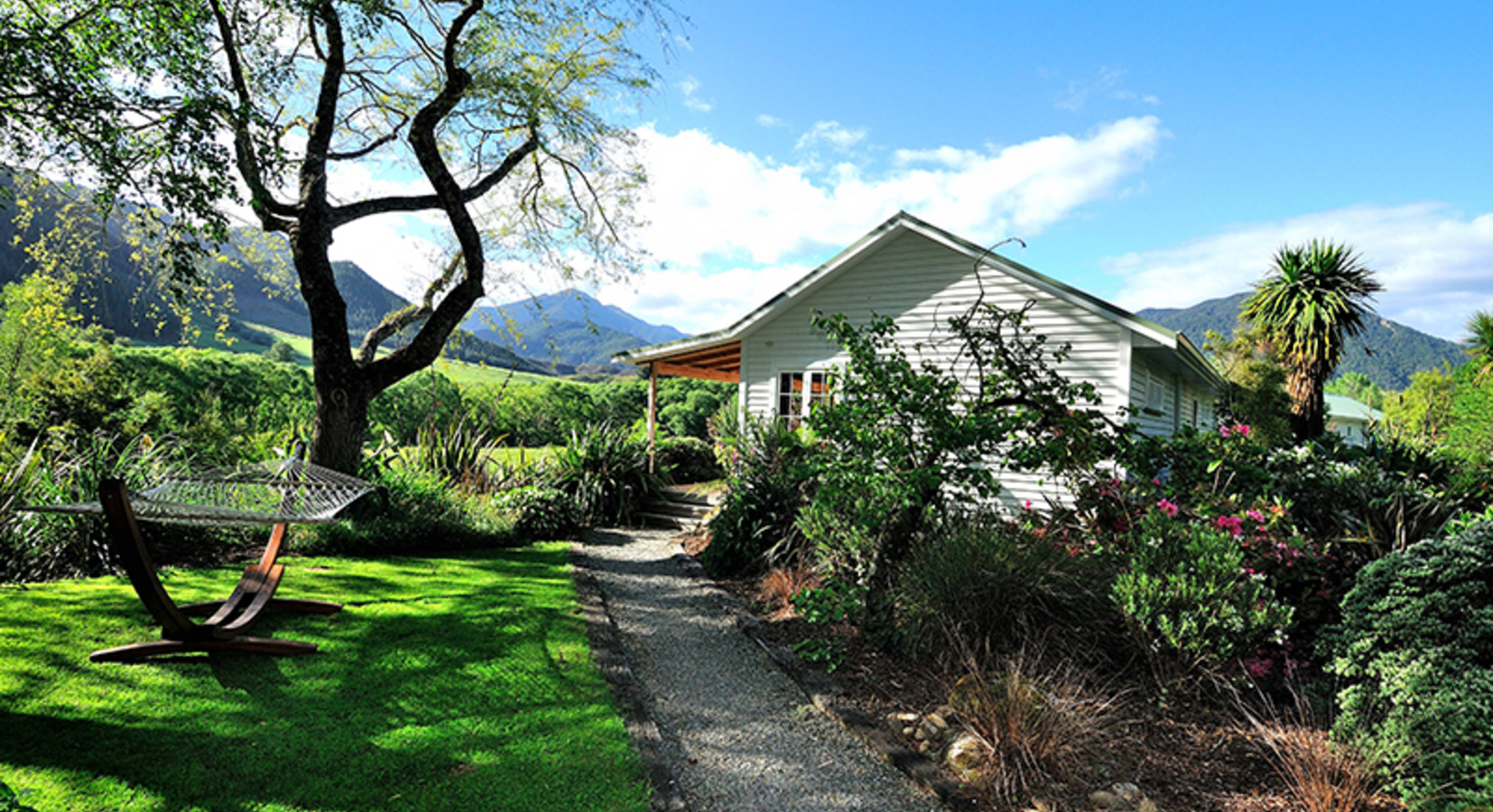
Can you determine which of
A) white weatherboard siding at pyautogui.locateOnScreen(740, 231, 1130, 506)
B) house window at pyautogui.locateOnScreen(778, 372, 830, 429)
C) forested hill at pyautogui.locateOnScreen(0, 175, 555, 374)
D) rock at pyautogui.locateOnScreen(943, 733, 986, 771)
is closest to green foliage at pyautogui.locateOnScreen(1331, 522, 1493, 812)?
rock at pyautogui.locateOnScreen(943, 733, 986, 771)

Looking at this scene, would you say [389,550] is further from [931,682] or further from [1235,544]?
[1235,544]

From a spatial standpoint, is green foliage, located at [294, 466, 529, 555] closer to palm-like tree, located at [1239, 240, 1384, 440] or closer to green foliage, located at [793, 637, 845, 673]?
green foliage, located at [793, 637, 845, 673]

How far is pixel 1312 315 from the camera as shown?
17109 mm

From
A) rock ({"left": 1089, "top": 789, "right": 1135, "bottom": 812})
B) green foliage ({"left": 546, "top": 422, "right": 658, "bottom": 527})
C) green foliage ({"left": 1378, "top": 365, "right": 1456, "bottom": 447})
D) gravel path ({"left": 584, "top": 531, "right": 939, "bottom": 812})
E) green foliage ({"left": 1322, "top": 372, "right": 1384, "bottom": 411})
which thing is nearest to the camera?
rock ({"left": 1089, "top": 789, "right": 1135, "bottom": 812})

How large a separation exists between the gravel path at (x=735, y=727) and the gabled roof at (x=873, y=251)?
5179mm

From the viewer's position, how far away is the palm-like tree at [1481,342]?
50.4 ft

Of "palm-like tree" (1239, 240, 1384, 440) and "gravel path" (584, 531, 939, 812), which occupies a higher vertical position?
"palm-like tree" (1239, 240, 1384, 440)

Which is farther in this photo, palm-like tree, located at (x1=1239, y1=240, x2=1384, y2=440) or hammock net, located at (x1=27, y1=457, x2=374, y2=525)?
palm-like tree, located at (x1=1239, y1=240, x2=1384, y2=440)

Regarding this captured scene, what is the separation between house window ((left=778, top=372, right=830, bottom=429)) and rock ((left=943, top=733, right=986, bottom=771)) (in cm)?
767

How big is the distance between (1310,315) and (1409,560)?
725 inches

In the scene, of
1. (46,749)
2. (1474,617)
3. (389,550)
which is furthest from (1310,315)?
(46,749)

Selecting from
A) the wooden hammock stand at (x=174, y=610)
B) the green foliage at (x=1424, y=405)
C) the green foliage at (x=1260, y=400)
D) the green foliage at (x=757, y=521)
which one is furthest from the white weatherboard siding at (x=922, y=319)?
the green foliage at (x=1424, y=405)

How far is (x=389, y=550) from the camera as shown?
7.03 m

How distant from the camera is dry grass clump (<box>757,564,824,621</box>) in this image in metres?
5.52
